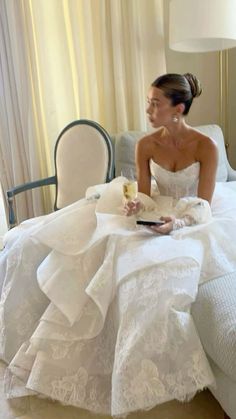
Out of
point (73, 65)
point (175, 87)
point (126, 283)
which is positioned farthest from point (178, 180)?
point (73, 65)

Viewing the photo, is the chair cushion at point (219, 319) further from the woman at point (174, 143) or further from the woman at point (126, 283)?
the woman at point (174, 143)

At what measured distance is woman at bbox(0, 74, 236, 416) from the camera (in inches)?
43.2

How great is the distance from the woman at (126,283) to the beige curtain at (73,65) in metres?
0.80

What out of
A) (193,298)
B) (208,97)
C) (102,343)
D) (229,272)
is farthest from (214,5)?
(102,343)

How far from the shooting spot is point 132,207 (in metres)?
1.56

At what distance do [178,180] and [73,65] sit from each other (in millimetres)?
1230

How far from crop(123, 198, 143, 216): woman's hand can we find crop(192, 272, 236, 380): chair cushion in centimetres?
45

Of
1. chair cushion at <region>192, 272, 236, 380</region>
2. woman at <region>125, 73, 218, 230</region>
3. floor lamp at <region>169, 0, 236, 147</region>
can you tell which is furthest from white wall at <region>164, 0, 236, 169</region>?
chair cushion at <region>192, 272, 236, 380</region>

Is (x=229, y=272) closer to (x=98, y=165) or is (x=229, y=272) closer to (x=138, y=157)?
(x=138, y=157)

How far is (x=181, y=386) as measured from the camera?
1072 mm

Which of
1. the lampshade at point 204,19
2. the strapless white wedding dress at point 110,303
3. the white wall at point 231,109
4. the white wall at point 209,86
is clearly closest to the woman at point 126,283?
the strapless white wedding dress at point 110,303

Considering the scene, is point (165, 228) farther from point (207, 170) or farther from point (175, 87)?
point (175, 87)

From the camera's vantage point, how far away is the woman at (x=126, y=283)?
110 centimetres

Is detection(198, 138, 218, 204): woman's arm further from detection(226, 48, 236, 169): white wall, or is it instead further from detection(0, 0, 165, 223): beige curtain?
detection(226, 48, 236, 169): white wall
